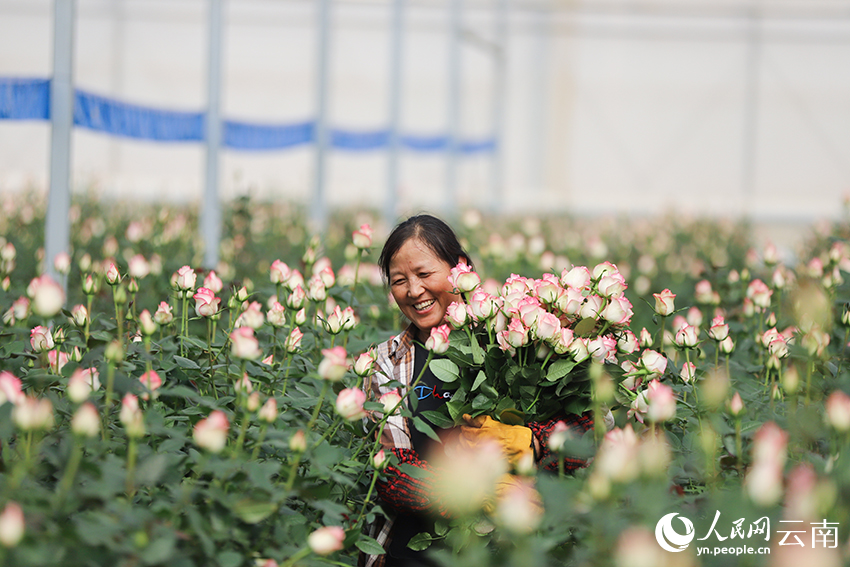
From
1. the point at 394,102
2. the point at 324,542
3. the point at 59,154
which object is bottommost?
the point at 324,542

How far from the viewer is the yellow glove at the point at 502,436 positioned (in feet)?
3.26

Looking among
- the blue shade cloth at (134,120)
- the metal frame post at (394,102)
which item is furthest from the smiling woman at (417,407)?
the metal frame post at (394,102)

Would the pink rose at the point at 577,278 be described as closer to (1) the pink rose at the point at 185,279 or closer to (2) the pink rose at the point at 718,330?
(2) the pink rose at the point at 718,330

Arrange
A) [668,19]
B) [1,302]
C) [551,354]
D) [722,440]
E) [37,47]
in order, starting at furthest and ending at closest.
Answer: [668,19]
[37,47]
[1,302]
[551,354]
[722,440]

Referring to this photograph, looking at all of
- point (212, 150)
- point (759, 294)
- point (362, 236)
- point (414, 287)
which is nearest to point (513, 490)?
point (414, 287)

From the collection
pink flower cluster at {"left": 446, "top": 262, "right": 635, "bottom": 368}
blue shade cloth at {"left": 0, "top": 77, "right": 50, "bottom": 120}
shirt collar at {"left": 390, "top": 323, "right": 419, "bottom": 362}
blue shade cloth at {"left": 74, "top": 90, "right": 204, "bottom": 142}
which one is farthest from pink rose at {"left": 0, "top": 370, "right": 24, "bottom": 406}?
blue shade cloth at {"left": 74, "top": 90, "right": 204, "bottom": 142}

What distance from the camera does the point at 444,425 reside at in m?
1.06

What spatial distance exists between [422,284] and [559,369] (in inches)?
14.7

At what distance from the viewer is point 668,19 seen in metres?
9.88

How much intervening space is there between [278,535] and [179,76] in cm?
935

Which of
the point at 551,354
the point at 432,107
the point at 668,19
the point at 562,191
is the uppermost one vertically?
the point at 668,19

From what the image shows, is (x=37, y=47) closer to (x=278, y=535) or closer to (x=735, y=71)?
(x=735, y=71)

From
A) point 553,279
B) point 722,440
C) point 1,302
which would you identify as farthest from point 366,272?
point 722,440

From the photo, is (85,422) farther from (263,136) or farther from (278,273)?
(263,136)
